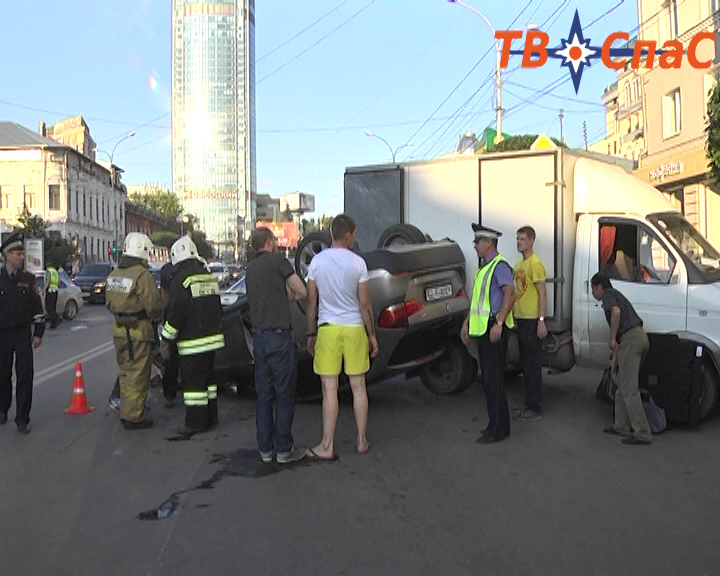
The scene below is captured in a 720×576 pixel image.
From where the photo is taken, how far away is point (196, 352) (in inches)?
272

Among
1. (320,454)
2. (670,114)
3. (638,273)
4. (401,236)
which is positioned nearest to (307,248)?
(401,236)

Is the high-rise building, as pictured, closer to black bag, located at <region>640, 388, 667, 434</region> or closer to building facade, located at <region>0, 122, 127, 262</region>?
building facade, located at <region>0, 122, 127, 262</region>

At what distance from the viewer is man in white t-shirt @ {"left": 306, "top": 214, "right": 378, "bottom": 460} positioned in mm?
5914

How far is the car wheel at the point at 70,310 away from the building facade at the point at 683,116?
1879cm

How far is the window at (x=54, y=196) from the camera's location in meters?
66.8

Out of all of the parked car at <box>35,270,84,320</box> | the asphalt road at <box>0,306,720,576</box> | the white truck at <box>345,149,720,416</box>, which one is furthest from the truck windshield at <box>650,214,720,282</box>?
the parked car at <box>35,270,84,320</box>

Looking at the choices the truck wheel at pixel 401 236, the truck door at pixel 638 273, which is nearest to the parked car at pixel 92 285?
the truck wheel at pixel 401 236

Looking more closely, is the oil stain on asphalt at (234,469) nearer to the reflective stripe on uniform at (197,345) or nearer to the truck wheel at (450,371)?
the reflective stripe on uniform at (197,345)

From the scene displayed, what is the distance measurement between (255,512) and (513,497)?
176cm

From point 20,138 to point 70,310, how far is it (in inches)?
2089

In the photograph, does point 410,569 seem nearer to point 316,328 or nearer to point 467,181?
point 316,328

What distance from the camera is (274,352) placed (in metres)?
5.89

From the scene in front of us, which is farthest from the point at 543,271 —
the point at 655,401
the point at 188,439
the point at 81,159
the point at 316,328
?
the point at 81,159

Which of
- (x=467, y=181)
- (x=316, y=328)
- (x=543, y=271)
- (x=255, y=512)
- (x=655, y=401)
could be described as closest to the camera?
(x=255, y=512)
